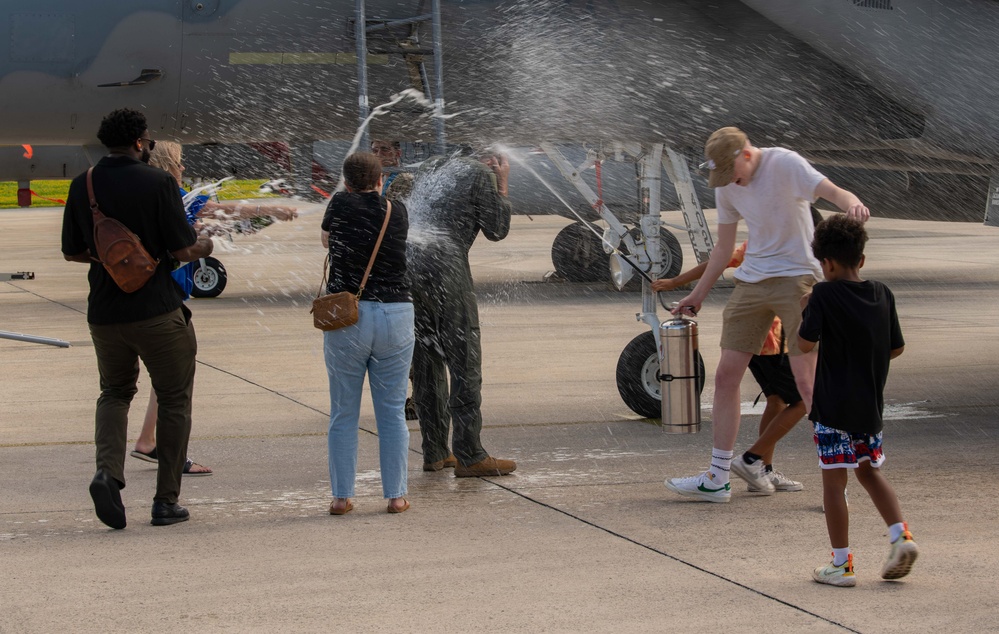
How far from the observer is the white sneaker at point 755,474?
5727mm

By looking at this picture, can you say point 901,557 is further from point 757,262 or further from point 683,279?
point 683,279

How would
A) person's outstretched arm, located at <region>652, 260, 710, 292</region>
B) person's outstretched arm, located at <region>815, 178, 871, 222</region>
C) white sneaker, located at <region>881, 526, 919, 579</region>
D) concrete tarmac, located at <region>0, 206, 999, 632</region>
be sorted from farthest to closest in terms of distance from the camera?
person's outstretched arm, located at <region>652, 260, 710, 292</region> → person's outstretched arm, located at <region>815, 178, 871, 222</region> → white sneaker, located at <region>881, 526, 919, 579</region> → concrete tarmac, located at <region>0, 206, 999, 632</region>

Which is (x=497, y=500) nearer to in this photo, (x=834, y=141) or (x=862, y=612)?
(x=862, y=612)

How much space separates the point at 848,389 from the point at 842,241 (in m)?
0.54

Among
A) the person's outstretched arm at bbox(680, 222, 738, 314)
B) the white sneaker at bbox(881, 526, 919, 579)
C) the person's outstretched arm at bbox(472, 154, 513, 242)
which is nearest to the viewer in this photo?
the white sneaker at bbox(881, 526, 919, 579)

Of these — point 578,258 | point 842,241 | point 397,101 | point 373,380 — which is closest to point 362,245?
point 373,380

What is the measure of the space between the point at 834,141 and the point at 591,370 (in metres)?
2.54

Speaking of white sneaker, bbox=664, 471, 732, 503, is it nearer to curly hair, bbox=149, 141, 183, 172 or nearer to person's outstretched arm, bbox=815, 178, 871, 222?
person's outstretched arm, bbox=815, 178, 871, 222

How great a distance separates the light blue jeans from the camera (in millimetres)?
5391

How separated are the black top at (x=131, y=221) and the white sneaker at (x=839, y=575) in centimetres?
287

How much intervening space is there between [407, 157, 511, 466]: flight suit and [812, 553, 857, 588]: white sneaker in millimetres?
2119

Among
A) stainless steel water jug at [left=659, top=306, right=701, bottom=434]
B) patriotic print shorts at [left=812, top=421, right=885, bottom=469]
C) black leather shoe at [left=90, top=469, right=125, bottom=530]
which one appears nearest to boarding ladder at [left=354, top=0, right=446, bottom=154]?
stainless steel water jug at [left=659, top=306, right=701, bottom=434]

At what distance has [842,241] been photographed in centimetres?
450

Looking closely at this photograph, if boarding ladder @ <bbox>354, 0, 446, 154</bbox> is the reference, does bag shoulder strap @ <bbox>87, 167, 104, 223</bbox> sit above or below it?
below
